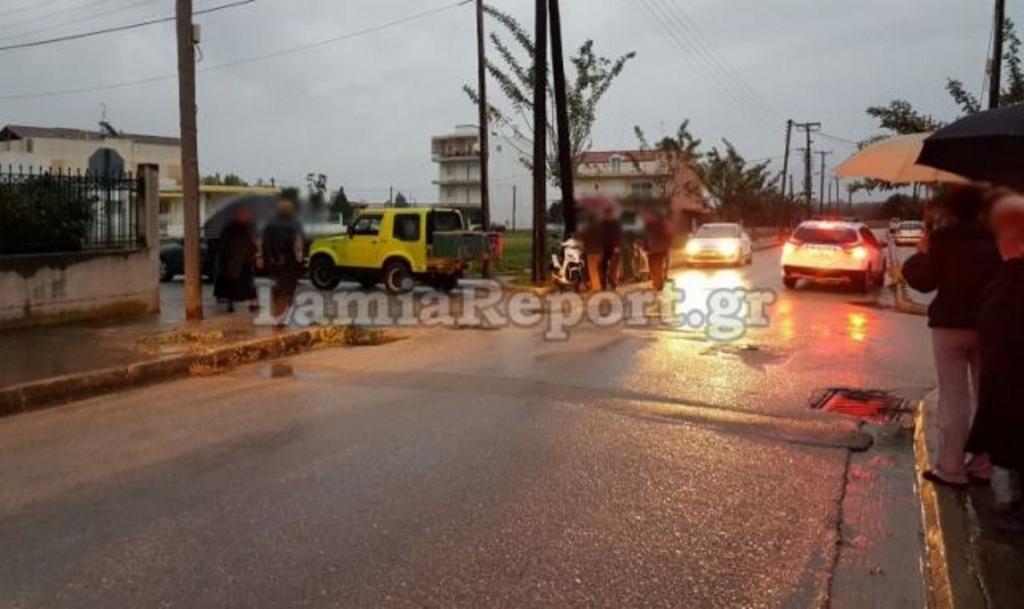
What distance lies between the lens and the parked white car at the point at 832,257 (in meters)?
20.1

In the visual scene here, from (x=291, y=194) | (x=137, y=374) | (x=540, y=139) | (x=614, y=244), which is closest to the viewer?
(x=137, y=374)

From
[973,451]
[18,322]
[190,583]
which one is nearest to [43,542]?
[190,583]

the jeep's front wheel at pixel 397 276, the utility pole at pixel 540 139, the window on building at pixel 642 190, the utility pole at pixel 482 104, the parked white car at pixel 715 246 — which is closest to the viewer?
the window on building at pixel 642 190

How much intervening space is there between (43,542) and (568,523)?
8.86 feet

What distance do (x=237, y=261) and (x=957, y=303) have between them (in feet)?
35.5

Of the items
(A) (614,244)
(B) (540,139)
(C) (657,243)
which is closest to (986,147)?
(C) (657,243)

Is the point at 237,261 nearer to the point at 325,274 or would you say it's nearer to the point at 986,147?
the point at 325,274

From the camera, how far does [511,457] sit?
6156 millimetres

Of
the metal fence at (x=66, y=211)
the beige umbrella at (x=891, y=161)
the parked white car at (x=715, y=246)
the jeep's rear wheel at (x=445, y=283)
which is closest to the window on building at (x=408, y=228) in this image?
the jeep's rear wheel at (x=445, y=283)

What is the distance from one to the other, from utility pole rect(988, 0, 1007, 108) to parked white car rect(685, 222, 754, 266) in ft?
28.1

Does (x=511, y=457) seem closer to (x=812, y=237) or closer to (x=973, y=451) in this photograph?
(x=973, y=451)

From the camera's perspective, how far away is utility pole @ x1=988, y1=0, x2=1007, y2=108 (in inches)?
866

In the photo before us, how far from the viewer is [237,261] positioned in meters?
13.6

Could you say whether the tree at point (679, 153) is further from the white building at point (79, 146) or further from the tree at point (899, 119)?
the white building at point (79, 146)
